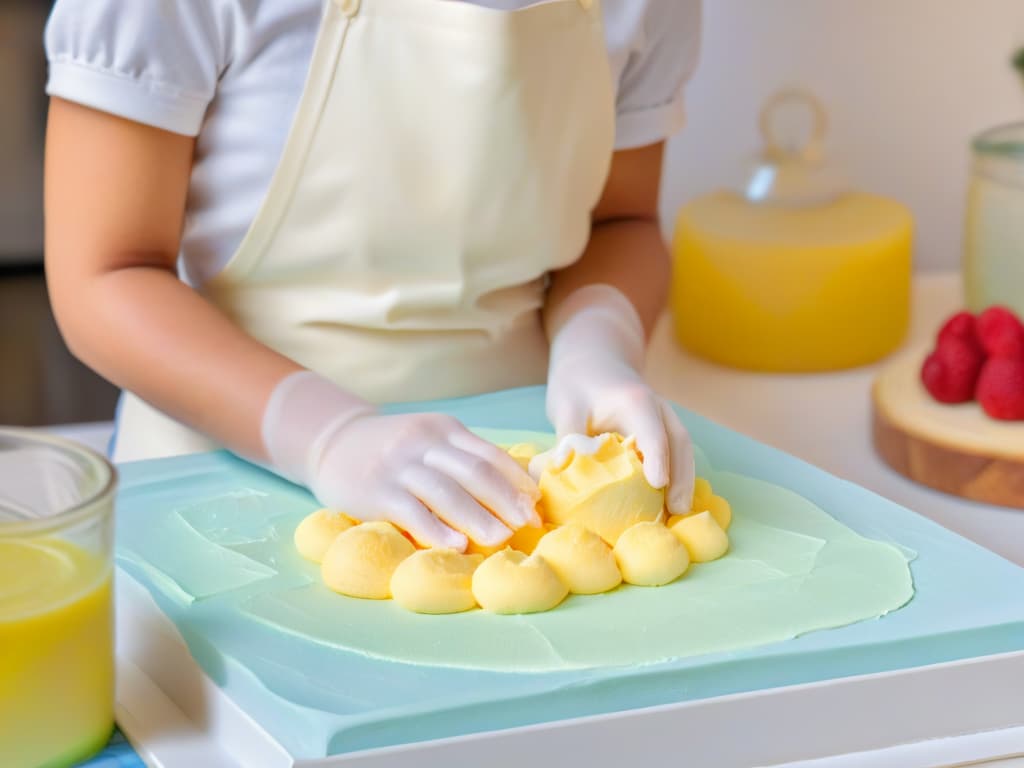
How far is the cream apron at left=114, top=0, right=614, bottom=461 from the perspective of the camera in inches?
32.4

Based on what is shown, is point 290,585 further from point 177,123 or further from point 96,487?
point 177,123

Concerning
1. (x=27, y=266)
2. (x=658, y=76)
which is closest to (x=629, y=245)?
(x=658, y=76)

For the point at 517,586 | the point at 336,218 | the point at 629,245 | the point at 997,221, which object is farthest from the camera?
the point at 997,221

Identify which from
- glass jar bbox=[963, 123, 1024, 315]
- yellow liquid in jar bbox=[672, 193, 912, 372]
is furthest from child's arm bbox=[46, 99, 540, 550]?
glass jar bbox=[963, 123, 1024, 315]

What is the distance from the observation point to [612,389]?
802mm

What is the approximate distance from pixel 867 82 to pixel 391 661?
Answer: 1.11m

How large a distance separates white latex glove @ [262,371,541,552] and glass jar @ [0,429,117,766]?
7.0 inches

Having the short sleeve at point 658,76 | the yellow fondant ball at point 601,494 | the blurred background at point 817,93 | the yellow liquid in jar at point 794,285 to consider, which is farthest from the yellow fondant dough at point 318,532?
the blurred background at point 817,93

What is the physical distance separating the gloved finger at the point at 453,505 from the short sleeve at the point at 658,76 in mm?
413

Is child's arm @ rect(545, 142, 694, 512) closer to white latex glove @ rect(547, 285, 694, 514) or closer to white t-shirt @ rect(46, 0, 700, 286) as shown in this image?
white latex glove @ rect(547, 285, 694, 514)

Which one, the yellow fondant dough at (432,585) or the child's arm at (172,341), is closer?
the yellow fondant dough at (432,585)

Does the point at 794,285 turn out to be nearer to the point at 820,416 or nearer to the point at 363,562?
the point at 820,416

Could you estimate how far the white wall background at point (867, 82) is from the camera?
1.48m

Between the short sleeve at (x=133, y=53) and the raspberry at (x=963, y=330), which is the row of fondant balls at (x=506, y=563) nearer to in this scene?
the short sleeve at (x=133, y=53)
